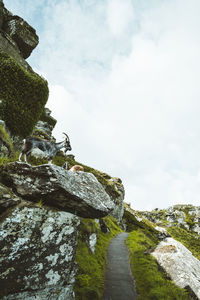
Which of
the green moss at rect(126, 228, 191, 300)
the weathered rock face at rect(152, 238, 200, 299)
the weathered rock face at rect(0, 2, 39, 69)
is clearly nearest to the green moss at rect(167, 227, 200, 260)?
the weathered rock face at rect(152, 238, 200, 299)

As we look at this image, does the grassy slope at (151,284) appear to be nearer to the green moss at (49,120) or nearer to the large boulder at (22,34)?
the green moss at (49,120)

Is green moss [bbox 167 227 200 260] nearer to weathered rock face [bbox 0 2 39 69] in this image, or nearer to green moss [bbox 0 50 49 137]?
green moss [bbox 0 50 49 137]

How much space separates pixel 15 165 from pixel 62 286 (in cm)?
504

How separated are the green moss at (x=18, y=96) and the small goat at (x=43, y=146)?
769cm

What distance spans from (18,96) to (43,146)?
33.0 feet

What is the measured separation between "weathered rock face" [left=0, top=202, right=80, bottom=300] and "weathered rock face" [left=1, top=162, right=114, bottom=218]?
1.34ft

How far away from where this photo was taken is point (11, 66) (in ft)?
53.5

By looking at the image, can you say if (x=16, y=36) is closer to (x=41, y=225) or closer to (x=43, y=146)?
(x=43, y=146)

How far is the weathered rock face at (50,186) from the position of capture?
586cm

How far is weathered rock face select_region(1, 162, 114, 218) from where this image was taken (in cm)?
586

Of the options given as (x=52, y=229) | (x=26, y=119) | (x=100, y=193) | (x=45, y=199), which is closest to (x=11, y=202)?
(x=45, y=199)

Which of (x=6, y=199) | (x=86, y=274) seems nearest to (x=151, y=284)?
(x=86, y=274)

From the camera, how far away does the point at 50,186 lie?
593 centimetres

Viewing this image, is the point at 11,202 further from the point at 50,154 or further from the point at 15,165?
the point at 50,154
